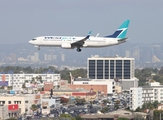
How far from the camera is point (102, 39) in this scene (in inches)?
4023

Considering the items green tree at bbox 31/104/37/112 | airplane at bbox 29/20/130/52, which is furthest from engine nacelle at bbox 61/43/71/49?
green tree at bbox 31/104/37/112

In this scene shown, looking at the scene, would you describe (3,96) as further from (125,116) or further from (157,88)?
(157,88)

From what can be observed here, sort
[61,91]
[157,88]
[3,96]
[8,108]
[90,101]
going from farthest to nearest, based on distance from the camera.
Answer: [61,91]
[90,101]
[157,88]
[3,96]
[8,108]

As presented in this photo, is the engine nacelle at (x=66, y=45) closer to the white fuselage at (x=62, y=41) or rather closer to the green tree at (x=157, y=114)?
the white fuselage at (x=62, y=41)

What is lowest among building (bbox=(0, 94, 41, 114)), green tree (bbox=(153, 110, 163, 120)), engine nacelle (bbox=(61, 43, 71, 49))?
green tree (bbox=(153, 110, 163, 120))

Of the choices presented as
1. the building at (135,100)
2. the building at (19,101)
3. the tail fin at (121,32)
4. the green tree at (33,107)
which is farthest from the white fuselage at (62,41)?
the building at (135,100)

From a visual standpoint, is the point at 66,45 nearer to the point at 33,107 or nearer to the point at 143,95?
the point at 33,107

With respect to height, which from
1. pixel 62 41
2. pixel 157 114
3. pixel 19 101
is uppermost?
pixel 62 41

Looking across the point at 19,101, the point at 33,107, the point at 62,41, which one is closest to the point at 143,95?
the point at 33,107

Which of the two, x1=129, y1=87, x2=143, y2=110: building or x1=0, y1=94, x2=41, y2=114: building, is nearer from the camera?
x1=0, y1=94, x2=41, y2=114: building

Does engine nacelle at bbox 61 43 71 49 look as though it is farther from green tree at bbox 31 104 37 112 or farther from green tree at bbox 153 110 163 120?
green tree at bbox 31 104 37 112

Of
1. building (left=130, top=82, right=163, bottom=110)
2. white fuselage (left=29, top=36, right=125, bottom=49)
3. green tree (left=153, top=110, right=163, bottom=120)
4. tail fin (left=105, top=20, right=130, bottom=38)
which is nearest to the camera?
white fuselage (left=29, top=36, right=125, bottom=49)

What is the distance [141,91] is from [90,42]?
60.5 metres

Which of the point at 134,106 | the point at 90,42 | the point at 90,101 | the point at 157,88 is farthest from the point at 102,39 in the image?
the point at 90,101
